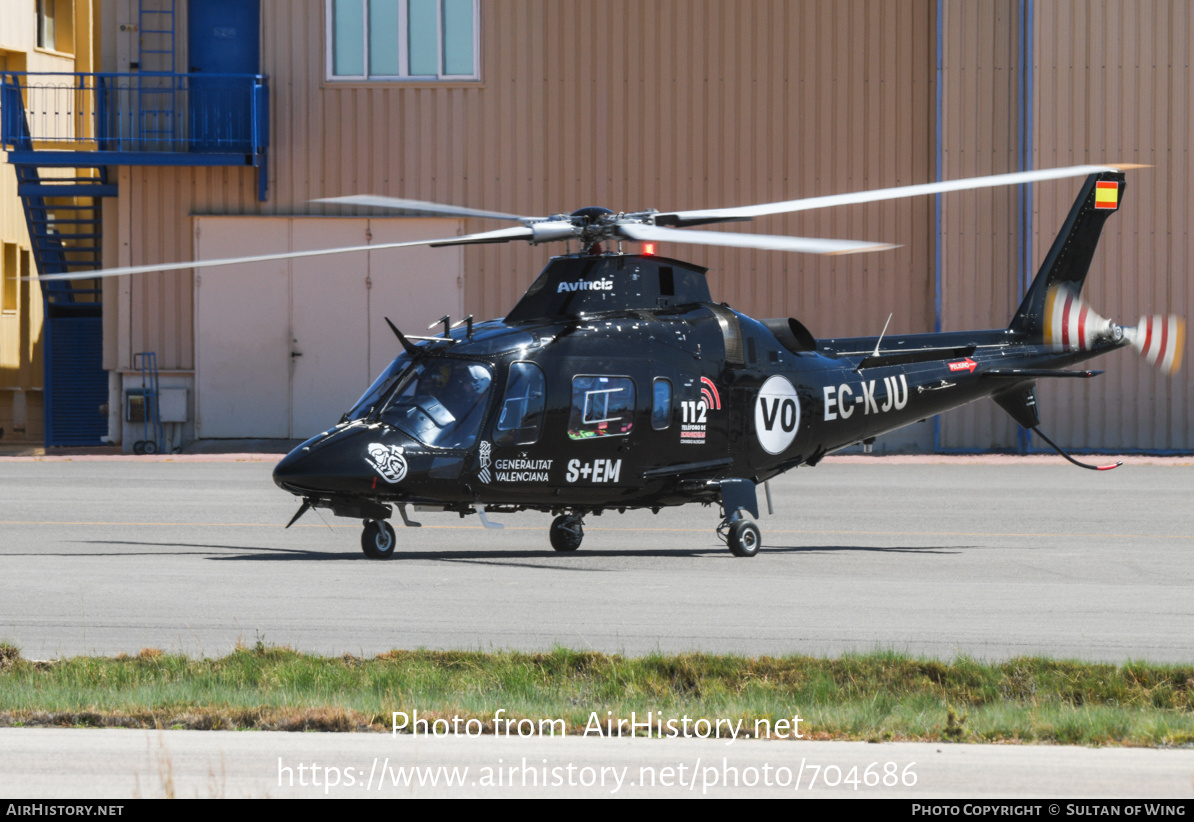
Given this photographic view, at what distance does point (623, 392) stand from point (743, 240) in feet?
9.17

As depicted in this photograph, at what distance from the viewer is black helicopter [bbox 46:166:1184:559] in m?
13.1

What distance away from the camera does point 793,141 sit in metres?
29.0

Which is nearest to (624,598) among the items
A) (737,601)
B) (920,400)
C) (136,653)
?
(737,601)

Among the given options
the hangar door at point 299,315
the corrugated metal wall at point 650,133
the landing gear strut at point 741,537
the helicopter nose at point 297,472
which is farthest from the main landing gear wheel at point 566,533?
the hangar door at point 299,315

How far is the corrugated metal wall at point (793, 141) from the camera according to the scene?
94.0 feet

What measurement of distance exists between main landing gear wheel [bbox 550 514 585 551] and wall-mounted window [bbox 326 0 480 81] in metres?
16.5

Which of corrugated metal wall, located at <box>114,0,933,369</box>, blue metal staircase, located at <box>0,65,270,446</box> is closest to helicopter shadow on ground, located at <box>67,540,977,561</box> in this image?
corrugated metal wall, located at <box>114,0,933,369</box>

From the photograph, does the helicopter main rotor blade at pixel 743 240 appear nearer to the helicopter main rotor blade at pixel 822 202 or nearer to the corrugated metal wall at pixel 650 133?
the helicopter main rotor blade at pixel 822 202

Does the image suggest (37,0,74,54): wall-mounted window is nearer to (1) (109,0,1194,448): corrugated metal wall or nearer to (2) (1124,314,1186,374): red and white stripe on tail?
(1) (109,0,1194,448): corrugated metal wall

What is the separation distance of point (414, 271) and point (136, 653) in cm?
2100

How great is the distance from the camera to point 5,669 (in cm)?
837

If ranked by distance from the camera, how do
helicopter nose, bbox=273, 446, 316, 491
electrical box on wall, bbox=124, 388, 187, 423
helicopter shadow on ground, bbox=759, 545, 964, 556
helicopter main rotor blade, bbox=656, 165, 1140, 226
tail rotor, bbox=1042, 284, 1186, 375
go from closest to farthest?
helicopter main rotor blade, bbox=656, 165, 1140, 226
helicopter nose, bbox=273, 446, 316, 491
helicopter shadow on ground, bbox=759, 545, 964, 556
tail rotor, bbox=1042, 284, 1186, 375
electrical box on wall, bbox=124, 388, 187, 423

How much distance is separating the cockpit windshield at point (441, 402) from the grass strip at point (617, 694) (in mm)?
4689

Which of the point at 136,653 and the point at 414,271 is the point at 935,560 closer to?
the point at 136,653
